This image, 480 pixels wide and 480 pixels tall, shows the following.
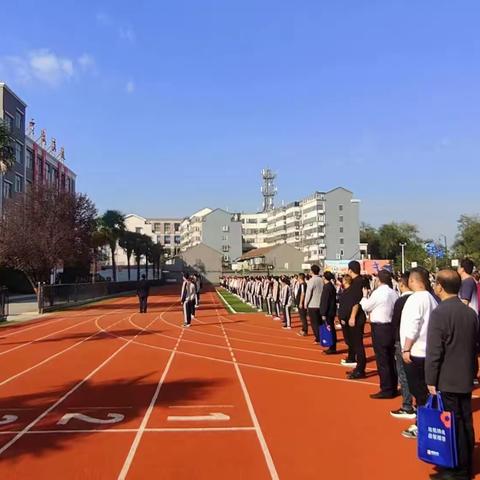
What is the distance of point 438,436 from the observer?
190 inches

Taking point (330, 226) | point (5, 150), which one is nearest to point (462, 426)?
point (5, 150)

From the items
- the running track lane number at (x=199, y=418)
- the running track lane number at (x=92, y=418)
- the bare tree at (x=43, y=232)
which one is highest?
the bare tree at (x=43, y=232)

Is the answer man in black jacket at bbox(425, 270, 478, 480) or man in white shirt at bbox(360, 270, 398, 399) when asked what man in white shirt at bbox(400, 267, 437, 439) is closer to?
man in black jacket at bbox(425, 270, 478, 480)

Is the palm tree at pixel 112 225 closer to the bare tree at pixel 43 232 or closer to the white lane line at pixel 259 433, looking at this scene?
the bare tree at pixel 43 232

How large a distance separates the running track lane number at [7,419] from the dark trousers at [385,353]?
16.2 ft

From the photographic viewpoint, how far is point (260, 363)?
12.1 meters

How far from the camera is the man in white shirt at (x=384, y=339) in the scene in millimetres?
8352

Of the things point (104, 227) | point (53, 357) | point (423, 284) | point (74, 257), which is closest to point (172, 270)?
point (104, 227)

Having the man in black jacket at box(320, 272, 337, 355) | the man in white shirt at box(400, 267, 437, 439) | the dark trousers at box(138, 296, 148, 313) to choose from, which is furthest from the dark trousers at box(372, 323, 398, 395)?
the dark trousers at box(138, 296, 148, 313)

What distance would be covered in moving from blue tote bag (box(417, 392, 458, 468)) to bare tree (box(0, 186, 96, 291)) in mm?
30071

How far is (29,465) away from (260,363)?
695 centimetres

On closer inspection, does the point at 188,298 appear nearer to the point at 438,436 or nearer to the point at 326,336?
the point at 326,336

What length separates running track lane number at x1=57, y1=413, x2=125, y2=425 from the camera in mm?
7211

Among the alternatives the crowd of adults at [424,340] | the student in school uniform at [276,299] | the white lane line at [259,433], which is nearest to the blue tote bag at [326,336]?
the crowd of adults at [424,340]
